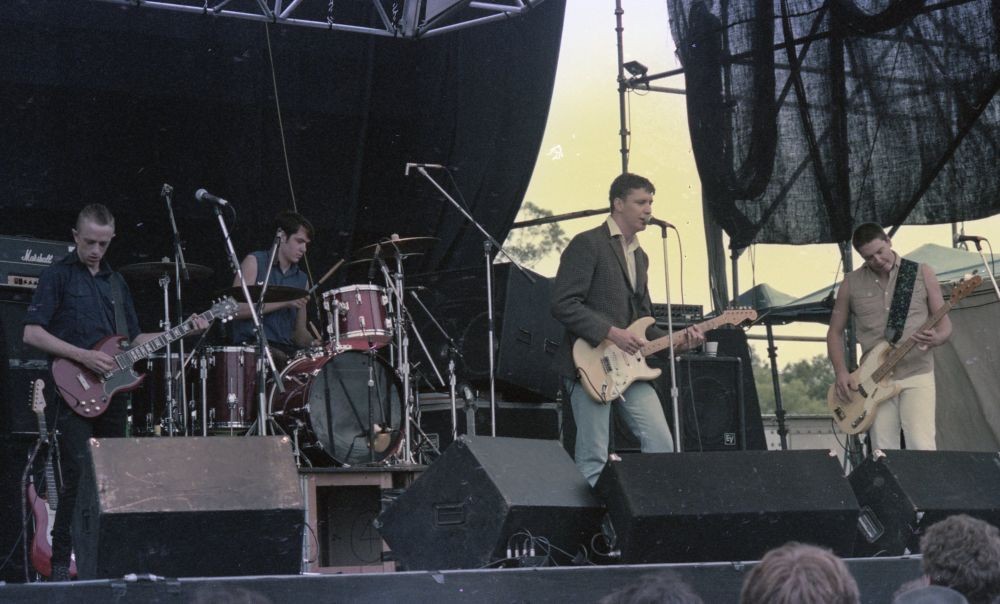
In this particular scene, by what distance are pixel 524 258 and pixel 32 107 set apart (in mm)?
3668

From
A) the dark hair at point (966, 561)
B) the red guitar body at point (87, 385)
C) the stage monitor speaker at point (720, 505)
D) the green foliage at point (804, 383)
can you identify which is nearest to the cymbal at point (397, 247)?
the red guitar body at point (87, 385)

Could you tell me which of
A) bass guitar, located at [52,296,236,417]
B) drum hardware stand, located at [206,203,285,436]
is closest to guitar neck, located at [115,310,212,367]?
bass guitar, located at [52,296,236,417]

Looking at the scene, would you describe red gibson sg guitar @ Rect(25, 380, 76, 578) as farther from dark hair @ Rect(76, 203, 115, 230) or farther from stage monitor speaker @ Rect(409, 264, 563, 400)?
stage monitor speaker @ Rect(409, 264, 563, 400)

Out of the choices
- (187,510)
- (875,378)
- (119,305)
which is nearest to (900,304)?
(875,378)

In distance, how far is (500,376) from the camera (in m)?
7.29

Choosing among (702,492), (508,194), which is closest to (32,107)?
(508,194)

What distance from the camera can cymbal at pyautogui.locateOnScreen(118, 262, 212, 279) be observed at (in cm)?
651

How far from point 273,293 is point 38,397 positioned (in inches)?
49.2

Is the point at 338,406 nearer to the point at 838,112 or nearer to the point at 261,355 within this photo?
the point at 261,355

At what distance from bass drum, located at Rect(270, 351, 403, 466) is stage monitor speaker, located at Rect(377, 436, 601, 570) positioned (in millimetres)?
1869

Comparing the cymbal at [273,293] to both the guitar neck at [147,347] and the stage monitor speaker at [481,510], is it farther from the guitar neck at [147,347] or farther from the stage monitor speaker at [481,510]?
the stage monitor speaker at [481,510]

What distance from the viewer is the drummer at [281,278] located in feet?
21.8

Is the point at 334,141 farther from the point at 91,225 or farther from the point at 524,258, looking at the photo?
the point at 91,225

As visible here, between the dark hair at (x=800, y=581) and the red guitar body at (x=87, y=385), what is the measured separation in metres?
3.92
